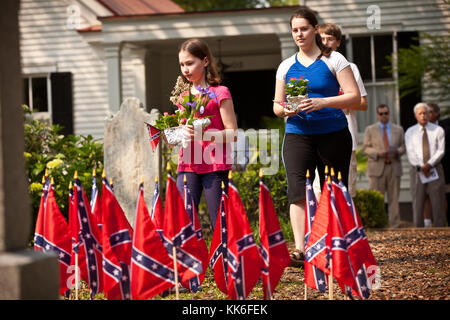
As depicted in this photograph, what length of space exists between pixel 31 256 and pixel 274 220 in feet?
5.01

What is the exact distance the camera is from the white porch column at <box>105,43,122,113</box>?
50.7 feet

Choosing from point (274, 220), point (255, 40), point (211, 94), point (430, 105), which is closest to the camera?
point (274, 220)

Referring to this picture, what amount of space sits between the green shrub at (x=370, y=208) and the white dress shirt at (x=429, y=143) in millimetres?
971

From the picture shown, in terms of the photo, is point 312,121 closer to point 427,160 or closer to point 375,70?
point 427,160

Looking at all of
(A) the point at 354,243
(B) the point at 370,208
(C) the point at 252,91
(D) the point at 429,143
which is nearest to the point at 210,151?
(A) the point at 354,243

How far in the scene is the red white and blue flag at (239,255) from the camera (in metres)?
4.07

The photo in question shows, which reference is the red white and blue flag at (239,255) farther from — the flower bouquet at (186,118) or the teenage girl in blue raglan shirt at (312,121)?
the teenage girl in blue raglan shirt at (312,121)

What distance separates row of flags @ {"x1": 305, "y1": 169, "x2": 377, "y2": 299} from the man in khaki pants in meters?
7.14

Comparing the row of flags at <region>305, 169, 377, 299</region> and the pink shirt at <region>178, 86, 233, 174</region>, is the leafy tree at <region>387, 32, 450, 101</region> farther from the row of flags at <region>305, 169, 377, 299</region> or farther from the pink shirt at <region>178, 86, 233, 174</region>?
the row of flags at <region>305, 169, 377, 299</region>

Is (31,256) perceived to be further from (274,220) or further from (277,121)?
(277,121)
